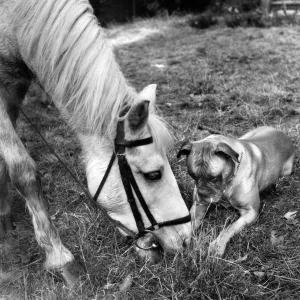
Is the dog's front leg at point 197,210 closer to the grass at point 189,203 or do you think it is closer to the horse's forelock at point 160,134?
the grass at point 189,203

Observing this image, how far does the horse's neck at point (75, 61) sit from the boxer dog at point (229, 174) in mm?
727

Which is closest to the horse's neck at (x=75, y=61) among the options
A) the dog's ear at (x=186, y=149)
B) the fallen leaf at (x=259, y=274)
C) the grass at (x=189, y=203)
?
the dog's ear at (x=186, y=149)

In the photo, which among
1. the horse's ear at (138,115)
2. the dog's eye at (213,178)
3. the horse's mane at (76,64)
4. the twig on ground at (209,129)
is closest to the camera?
the horse's ear at (138,115)

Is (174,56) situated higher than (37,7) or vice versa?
(37,7)

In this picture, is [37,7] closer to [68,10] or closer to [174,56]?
[68,10]

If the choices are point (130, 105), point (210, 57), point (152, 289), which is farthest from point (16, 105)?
point (210, 57)

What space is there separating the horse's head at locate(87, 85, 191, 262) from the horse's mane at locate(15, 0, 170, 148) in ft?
0.20

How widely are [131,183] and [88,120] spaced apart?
509 millimetres

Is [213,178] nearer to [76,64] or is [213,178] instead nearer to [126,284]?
[126,284]

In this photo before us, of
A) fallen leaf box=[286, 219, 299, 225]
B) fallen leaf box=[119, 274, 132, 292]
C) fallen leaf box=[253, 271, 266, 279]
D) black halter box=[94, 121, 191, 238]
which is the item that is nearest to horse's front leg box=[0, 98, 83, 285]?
fallen leaf box=[119, 274, 132, 292]

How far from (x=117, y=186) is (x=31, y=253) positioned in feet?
3.20

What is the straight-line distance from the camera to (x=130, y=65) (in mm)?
8164

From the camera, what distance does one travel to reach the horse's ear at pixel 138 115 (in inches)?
98.1

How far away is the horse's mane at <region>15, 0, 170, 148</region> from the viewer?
8.91 feet
